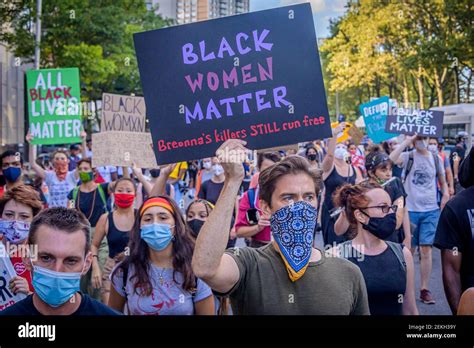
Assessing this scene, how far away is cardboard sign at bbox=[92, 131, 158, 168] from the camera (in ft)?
19.8

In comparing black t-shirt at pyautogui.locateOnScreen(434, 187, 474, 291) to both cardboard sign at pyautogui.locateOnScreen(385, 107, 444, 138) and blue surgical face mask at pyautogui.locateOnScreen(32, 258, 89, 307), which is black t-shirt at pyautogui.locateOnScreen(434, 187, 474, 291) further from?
cardboard sign at pyautogui.locateOnScreen(385, 107, 444, 138)

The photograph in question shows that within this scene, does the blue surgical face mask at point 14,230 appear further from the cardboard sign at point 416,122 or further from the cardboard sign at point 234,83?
the cardboard sign at point 416,122

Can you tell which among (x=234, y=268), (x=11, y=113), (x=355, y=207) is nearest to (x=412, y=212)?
(x=355, y=207)

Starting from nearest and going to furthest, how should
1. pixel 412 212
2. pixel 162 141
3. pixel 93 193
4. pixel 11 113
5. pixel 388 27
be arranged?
pixel 162 141 → pixel 93 193 → pixel 412 212 → pixel 388 27 → pixel 11 113

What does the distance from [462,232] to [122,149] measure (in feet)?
12.1

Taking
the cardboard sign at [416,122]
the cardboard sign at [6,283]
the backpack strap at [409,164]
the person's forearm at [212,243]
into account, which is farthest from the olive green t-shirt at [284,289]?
the cardboard sign at [416,122]

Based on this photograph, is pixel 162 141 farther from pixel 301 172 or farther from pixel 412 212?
pixel 412 212

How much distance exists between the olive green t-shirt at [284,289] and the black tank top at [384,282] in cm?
88

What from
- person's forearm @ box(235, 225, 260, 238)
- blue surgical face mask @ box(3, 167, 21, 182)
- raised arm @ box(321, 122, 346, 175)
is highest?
blue surgical face mask @ box(3, 167, 21, 182)

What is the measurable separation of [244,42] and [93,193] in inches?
158

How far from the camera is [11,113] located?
22.2m

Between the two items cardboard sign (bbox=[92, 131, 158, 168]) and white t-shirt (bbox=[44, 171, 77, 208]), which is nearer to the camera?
cardboard sign (bbox=[92, 131, 158, 168])

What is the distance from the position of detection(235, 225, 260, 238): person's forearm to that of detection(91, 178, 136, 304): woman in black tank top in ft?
3.00

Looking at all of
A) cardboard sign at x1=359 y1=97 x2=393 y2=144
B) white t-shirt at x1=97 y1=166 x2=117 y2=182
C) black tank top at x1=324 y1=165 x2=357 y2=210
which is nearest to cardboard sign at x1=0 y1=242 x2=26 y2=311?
black tank top at x1=324 y1=165 x2=357 y2=210
